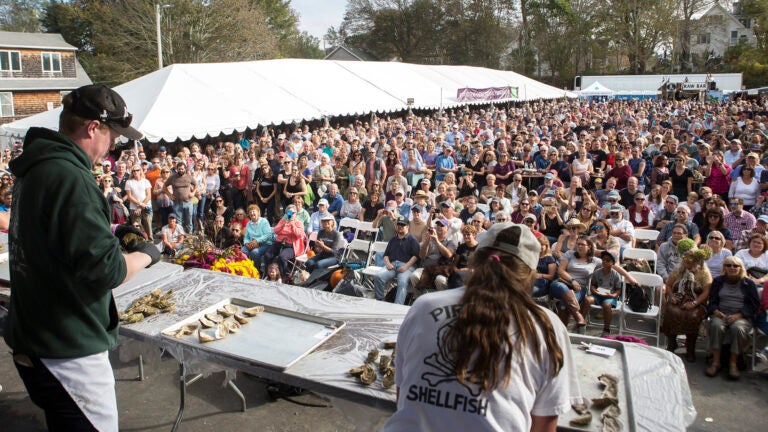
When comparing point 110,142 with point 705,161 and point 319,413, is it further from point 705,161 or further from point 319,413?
point 705,161

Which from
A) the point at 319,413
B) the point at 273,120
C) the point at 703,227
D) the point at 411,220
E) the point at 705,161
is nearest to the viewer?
the point at 319,413

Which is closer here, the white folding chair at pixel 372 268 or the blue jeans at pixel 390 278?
the blue jeans at pixel 390 278

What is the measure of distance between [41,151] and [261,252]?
6.24 metres

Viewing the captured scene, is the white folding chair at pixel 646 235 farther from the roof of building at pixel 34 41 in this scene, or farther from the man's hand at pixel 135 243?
the roof of building at pixel 34 41

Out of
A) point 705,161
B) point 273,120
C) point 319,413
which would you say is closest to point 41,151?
point 319,413

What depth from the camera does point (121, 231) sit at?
2371mm

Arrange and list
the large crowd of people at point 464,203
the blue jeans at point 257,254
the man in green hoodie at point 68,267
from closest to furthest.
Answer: the man in green hoodie at point 68,267 < the large crowd of people at point 464,203 < the blue jeans at point 257,254

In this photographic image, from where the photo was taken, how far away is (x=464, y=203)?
9023 mm

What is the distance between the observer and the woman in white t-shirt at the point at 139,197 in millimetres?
9867

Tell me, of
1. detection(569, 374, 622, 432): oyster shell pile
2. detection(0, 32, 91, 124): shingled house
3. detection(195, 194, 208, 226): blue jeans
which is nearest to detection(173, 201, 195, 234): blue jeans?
detection(195, 194, 208, 226): blue jeans

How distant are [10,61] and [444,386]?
136 ft

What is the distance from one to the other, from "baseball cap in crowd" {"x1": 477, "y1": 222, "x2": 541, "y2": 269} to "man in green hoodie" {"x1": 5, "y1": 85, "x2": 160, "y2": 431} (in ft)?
3.80

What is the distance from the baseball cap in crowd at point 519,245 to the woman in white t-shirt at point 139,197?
9204mm

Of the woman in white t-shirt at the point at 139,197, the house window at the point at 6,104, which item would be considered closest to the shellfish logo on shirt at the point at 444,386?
the woman in white t-shirt at the point at 139,197
